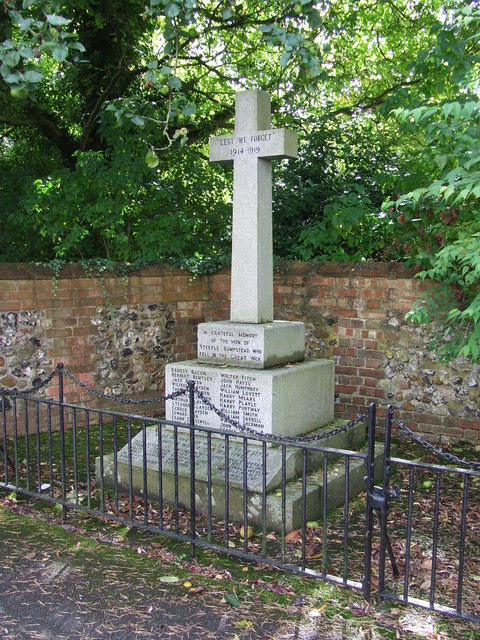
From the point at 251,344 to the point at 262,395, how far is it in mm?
473

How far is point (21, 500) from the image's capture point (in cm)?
491

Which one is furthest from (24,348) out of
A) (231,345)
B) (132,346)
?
(231,345)

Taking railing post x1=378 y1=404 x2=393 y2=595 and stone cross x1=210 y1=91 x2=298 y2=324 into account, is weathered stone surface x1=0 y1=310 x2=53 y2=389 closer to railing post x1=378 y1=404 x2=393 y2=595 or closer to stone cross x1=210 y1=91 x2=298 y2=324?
stone cross x1=210 y1=91 x2=298 y2=324

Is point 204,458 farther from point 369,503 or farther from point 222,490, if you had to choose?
point 369,503

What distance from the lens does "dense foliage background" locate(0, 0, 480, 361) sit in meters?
6.25

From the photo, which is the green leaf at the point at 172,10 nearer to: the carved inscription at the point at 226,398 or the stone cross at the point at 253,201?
the stone cross at the point at 253,201

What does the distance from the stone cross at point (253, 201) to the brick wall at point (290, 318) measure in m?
2.04

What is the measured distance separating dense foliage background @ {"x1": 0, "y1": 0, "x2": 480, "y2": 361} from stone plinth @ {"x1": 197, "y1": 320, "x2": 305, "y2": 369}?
4.46 ft

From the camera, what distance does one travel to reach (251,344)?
16.6 feet

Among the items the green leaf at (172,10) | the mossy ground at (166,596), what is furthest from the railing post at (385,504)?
the green leaf at (172,10)

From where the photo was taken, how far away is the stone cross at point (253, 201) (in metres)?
5.21

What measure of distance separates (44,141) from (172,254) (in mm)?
4005

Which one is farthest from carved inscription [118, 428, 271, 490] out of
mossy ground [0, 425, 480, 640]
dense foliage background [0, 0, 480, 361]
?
dense foliage background [0, 0, 480, 361]

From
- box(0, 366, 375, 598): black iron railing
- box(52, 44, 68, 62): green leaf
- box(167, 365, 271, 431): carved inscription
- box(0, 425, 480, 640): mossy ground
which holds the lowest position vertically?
box(0, 425, 480, 640): mossy ground
